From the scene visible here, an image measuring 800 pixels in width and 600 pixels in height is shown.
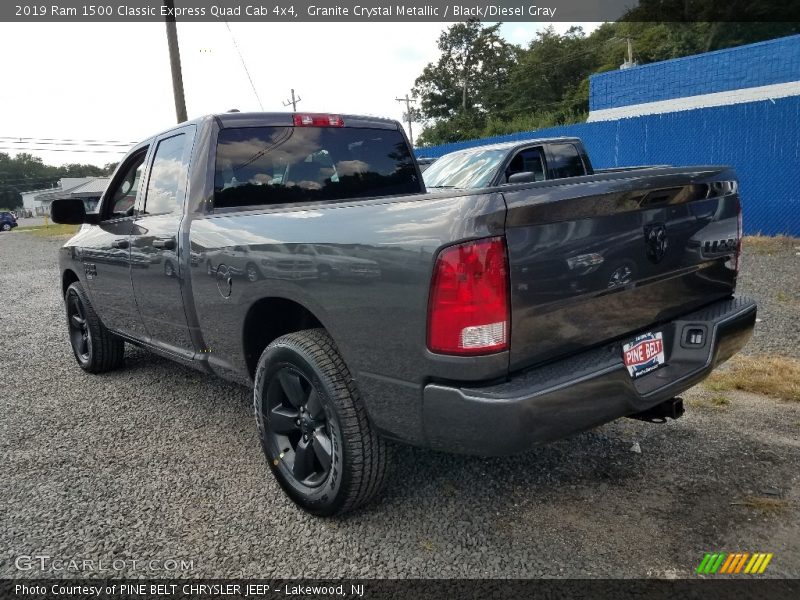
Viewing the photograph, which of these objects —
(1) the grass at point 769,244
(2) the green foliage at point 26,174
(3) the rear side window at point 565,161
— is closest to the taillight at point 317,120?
(3) the rear side window at point 565,161

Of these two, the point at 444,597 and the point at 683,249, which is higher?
the point at 683,249

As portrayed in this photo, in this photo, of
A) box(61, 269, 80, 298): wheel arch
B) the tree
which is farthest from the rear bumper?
the tree

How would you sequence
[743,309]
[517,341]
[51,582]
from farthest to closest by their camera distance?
[743,309], [51,582], [517,341]

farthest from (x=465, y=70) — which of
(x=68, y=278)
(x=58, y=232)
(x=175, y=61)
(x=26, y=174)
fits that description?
(x=26, y=174)

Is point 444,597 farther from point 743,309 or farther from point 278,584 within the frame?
point 743,309

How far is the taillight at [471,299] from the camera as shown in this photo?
1.90 metres

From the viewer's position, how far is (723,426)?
3320 mm

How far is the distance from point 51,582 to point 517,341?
2055 mm

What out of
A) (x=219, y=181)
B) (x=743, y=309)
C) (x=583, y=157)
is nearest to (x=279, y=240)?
(x=219, y=181)

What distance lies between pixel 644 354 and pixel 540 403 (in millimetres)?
694

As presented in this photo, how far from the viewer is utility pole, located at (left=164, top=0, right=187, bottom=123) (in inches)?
528

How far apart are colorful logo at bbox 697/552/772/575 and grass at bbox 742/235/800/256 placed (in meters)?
8.34

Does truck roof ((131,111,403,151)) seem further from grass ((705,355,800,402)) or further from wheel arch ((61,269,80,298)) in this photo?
grass ((705,355,800,402))

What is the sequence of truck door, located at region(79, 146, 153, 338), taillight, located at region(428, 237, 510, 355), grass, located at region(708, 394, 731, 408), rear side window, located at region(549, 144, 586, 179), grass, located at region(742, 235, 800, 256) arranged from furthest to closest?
grass, located at region(742, 235, 800, 256) → rear side window, located at region(549, 144, 586, 179) → truck door, located at region(79, 146, 153, 338) → grass, located at region(708, 394, 731, 408) → taillight, located at region(428, 237, 510, 355)
